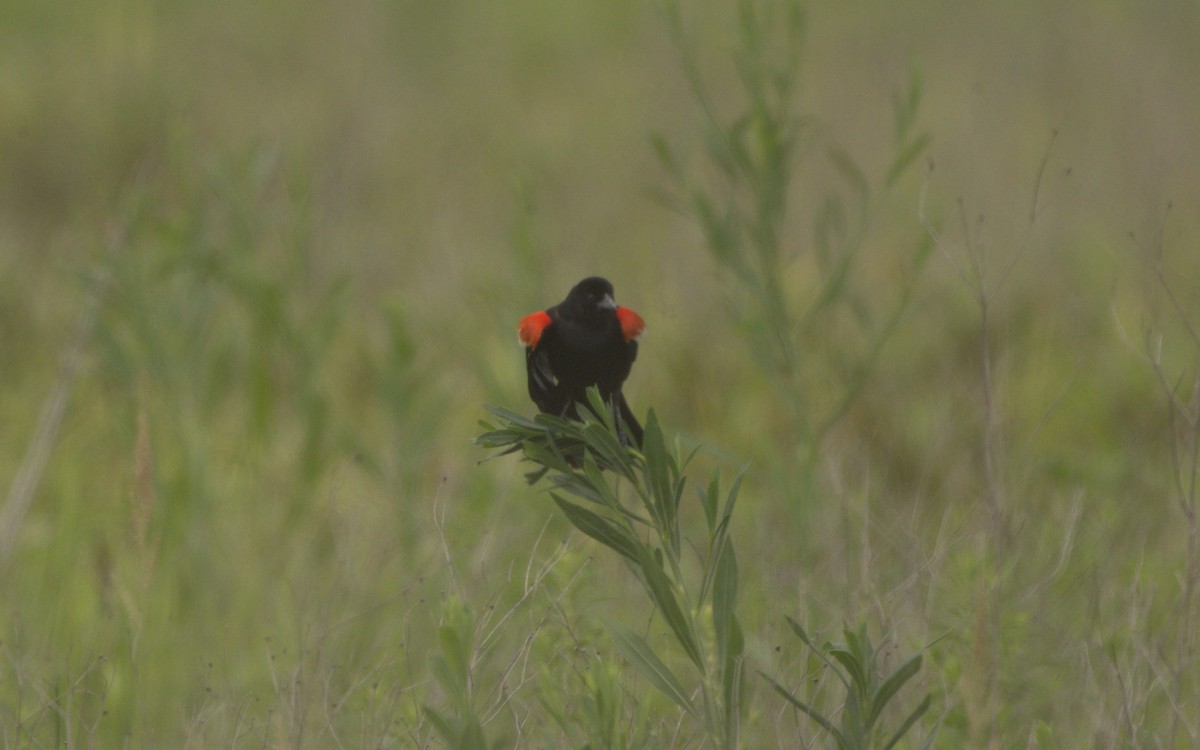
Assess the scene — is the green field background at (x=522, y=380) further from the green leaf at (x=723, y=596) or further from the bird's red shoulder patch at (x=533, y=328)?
the bird's red shoulder patch at (x=533, y=328)

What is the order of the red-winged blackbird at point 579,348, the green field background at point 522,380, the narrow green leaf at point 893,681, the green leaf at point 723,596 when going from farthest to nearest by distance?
the green field background at point 522,380
the red-winged blackbird at point 579,348
the green leaf at point 723,596
the narrow green leaf at point 893,681

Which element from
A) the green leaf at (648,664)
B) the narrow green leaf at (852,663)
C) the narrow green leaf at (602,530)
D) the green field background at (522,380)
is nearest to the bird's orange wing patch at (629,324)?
the green field background at (522,380)

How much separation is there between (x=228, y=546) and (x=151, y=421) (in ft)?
1.91

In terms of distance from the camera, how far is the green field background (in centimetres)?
279

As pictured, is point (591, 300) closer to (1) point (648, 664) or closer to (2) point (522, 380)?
(1) point (648, 664)

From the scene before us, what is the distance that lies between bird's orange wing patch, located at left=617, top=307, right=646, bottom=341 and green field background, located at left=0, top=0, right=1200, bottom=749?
46 centimetres

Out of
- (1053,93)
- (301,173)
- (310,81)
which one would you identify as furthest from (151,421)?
(1053,93)

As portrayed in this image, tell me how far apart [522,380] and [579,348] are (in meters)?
1.80

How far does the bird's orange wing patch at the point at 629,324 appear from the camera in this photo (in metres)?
2.51

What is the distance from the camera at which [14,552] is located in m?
4.36

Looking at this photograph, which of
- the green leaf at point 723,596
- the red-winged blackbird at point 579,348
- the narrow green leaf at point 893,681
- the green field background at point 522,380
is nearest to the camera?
the narrow green leaf at point 893,681

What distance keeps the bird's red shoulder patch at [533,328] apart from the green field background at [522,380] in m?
0.39

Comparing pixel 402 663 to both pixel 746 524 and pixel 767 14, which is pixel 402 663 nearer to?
pixel 746 524

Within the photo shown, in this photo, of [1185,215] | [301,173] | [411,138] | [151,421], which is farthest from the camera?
[411,138]
